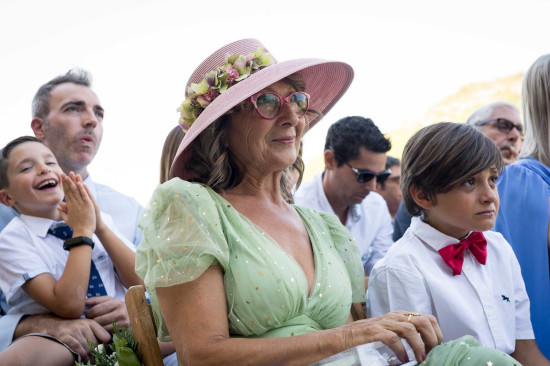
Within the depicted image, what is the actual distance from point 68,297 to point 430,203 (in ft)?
5.62

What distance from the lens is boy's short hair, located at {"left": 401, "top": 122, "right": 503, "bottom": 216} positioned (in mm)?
2791

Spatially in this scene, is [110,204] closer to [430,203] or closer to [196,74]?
[196,74]

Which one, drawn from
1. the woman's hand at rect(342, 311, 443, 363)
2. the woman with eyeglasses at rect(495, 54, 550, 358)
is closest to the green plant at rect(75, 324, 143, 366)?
the woman's hand at rect(342, 311, 443, 363)

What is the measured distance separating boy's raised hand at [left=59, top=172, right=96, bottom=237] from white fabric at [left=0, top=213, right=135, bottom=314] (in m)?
0.16

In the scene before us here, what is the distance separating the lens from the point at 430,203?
2.91 metres

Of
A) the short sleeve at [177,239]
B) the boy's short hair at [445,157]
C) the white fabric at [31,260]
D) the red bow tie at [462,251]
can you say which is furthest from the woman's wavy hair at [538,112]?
the white fabric at [31,260]

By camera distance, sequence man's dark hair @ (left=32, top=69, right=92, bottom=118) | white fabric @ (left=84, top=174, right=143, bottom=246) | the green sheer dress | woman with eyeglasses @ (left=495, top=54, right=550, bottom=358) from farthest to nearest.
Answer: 1. man's dark hair @ (left=32, top=69, right=92, bottom=118)
2. white fabric @ (left=84, top=174, right=143, bottom=246)
3. woman with eyeglasses @ (left=495, top=54, right=550, bottom=358)
4. the green sheer dress

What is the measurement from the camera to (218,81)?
2.50m

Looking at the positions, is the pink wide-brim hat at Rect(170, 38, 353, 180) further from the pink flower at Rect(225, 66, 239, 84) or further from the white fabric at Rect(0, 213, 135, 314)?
the white fabric at Rect(0, 213, 135, 314)

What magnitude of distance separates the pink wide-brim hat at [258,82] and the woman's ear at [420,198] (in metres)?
0.55

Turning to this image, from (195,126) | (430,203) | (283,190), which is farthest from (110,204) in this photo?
(430,203)

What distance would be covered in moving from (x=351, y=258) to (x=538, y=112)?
6.40ft

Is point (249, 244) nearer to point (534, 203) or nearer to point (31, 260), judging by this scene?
point (31, 260)

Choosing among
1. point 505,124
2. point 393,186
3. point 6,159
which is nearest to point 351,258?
point 6,159
